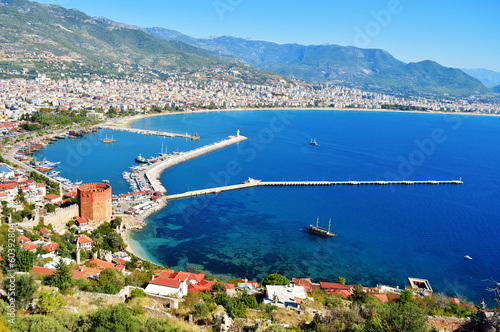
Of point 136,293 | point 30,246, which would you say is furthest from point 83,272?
point 136,293

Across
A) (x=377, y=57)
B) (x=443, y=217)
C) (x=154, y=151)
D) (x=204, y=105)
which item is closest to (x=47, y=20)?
(x=204, y=105)

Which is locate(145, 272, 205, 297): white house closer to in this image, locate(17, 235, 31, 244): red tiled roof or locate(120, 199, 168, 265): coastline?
locate(120, 199, 168, 265): coastline

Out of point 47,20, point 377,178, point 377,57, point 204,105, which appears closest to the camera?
point 377,178

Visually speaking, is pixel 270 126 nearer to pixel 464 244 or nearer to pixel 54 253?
pixel 464 244

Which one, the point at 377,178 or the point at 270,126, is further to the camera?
the point at 270,126

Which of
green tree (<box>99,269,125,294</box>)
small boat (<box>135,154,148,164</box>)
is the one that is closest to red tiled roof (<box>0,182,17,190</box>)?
small boat (<box>135,154,148,164</box>)

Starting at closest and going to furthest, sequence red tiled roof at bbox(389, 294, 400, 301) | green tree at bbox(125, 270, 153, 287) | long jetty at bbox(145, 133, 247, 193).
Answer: green tree at bbox(125, 270, 153, 287) < red tiled roof at bbox(389, 294, 400, 301) < long jetty at bbox(145, 133, 247, 193)

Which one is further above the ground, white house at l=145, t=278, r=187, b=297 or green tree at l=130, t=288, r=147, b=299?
green tree at l=130, t=288, r=147, b=299

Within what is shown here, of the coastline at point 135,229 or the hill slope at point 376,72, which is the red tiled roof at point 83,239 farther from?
the hill slope at point 376,72
